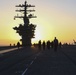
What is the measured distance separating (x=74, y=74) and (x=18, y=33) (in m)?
84.5

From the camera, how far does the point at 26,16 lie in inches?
3730

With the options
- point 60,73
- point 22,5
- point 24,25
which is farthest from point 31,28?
point 60,73

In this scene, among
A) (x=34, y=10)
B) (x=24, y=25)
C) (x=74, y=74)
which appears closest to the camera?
(x=74, y=74)

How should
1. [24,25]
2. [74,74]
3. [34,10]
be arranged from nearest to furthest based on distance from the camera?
[74,74], [34,10], [24,25]

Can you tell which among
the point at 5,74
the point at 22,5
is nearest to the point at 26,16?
the point at 22,5

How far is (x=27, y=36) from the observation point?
9838cm

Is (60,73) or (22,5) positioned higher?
(22,5)

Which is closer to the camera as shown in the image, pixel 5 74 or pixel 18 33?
pixel 5 74

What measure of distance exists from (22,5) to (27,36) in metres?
9.54

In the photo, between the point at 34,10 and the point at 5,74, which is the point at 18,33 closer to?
Answer: the point at 34,10

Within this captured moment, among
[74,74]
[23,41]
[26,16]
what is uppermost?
[26,16]

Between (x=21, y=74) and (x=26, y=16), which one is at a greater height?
(x=26, y=16)

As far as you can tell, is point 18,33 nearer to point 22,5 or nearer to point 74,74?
point 22,5

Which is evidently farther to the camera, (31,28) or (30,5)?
(31,28)
